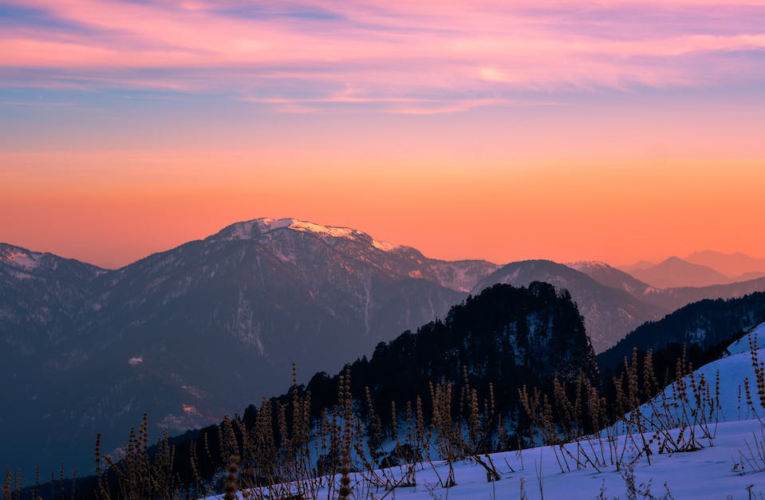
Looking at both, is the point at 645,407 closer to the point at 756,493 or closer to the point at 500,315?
the point at 756,493

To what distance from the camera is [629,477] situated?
24.9 ft

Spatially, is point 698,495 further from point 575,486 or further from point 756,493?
point 575,486

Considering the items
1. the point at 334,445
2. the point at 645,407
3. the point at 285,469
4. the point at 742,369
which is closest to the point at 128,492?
the point at 285,469

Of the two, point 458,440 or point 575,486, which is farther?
point 458,440

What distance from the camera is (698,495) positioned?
6.73 meters

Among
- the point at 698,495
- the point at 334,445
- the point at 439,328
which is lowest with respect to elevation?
the point at 698,495

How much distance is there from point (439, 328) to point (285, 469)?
149 m

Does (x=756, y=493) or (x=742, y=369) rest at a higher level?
(x=742, y=369)

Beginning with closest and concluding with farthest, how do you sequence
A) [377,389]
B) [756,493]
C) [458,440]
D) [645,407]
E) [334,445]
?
[756,493], [334,445], [458,440], [645,407], [377,389]

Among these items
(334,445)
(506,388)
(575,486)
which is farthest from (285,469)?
(506,388)

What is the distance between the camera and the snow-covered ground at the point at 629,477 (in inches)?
277

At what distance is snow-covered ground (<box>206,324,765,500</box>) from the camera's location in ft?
23.1

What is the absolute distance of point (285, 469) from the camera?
869cm

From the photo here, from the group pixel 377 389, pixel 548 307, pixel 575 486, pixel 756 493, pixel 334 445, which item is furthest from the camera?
pixel 548 307
